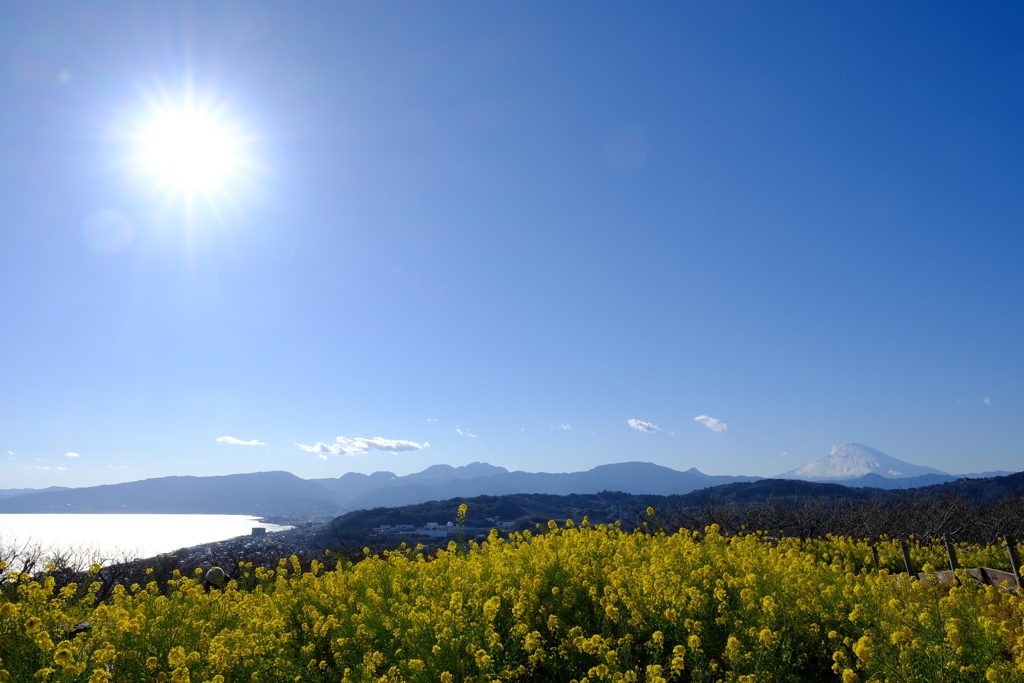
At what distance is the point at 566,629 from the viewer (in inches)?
257

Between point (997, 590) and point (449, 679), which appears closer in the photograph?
point (449, 679)

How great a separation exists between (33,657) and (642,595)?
6842 mm

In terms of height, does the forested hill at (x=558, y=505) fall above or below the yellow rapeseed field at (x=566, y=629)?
below

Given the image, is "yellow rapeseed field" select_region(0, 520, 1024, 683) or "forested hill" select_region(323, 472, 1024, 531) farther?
"forested hill" select_region(323, 472, 1024, 531)

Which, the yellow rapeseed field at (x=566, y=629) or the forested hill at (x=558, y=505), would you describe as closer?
the yellow rapeseed field at (x=566, y=629)

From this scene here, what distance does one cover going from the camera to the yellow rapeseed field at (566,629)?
17.7 ft

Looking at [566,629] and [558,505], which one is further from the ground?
[566,629]

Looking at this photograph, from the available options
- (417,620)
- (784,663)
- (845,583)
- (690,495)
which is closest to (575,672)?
(417,620)

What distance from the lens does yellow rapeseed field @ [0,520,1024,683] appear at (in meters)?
5.39

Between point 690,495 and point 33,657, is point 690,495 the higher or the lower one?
the lower one

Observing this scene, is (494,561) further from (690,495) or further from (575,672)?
(690,495)

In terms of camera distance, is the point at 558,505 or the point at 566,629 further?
the point at 558,505

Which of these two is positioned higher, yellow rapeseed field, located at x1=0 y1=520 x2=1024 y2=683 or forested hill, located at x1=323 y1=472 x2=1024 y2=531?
yellow rapeseed field, located at x1=0 y1=520 x2=1024 y2=683

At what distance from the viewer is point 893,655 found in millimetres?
5496
